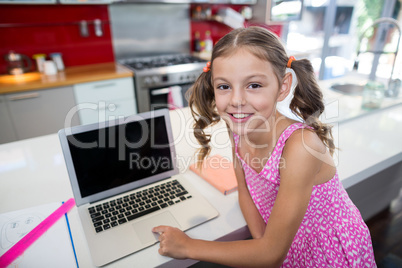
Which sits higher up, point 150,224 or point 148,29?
point 148,29

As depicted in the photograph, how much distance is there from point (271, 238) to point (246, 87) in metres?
0.43

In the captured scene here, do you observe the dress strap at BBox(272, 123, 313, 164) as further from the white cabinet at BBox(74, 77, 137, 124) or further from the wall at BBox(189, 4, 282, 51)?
the wall at BBox(189, 4, 282, 51)

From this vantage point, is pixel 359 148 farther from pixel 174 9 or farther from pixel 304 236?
pixel 174 9

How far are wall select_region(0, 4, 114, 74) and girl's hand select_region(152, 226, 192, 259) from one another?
8.93 ft

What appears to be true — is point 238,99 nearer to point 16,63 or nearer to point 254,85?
point 254,85

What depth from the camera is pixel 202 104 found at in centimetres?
105

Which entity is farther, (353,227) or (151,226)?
(353,227)

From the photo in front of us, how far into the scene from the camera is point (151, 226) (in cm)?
77

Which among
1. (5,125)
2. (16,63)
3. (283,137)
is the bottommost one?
(5,125)

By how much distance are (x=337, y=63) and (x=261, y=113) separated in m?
5.16

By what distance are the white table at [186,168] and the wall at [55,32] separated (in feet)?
5.94

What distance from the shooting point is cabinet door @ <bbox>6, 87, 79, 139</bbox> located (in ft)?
7.19

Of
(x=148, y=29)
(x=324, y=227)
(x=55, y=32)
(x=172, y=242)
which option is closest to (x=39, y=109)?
(x=55, y=32)

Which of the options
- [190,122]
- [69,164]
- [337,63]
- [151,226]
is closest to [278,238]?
[151,226]
